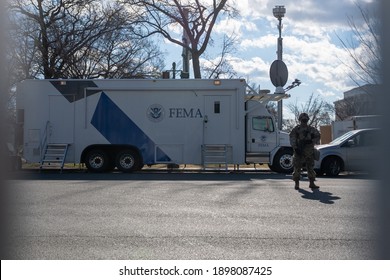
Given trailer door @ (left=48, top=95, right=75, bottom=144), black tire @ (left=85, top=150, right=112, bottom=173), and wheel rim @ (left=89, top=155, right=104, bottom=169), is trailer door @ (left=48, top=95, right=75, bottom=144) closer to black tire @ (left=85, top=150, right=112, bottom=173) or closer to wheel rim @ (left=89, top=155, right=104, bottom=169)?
black tire @ (left=85, top=150, right=112, bottom=173)

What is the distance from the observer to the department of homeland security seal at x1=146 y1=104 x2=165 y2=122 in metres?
19.0

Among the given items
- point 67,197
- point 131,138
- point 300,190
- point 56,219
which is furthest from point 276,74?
point 56,219

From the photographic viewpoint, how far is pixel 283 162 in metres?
19.0

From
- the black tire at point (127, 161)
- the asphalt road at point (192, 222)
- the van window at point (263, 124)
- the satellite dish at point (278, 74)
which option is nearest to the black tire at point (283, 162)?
the van window at point (263, 124)

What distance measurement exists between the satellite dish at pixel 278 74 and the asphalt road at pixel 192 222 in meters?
8.10

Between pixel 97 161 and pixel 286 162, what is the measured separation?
6.77m

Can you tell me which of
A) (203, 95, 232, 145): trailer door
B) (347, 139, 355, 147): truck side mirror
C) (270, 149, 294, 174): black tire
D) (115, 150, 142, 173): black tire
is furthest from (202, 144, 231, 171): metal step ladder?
(347, 139, 355, 147): truck side mirror

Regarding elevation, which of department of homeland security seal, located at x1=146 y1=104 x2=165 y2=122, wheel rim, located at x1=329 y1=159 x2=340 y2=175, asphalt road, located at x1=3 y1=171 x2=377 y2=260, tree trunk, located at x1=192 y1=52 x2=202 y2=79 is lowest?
asphalt road, located at x1=3 y1=171 x2=377 y2=260

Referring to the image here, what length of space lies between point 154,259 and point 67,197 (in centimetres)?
558

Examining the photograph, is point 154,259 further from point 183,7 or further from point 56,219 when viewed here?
point 183,7

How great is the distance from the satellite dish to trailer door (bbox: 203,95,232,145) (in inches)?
107

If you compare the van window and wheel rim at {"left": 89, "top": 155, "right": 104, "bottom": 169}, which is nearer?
wheel rim at {"left": 89, "top": 155, "right": 104, "bottom": 169}

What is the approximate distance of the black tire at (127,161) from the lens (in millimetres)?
18984

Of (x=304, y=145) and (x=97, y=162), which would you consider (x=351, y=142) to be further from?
(x=97, y=162)
